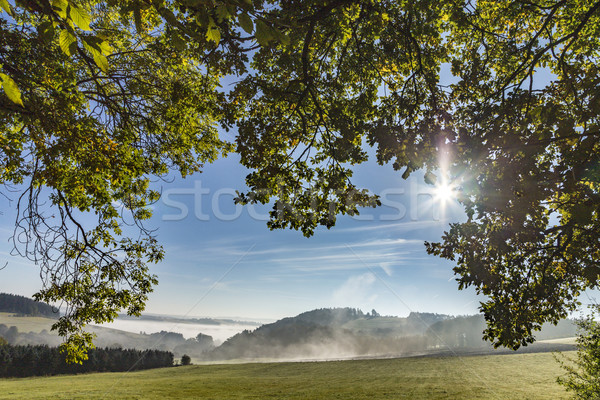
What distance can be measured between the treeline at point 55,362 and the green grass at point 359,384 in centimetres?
2710

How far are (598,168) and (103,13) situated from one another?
19.6m

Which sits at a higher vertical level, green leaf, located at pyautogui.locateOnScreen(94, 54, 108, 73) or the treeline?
green leaf, located at pyautogui.locateOnScreen(94, 54, 108, 73)

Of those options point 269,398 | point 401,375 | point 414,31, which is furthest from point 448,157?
point 401,375

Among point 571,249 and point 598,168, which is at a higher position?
point 598,168

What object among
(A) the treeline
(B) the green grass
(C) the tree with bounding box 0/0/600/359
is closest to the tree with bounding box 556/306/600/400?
(B) the green grass

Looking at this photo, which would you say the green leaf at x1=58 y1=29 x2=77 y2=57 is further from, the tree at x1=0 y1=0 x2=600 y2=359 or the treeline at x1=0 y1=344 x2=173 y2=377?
the treeline at x1=0 y1=344 x2=173 y2=377

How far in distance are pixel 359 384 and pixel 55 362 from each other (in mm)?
97168

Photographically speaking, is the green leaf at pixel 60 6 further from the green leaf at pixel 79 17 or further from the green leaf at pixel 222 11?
the green leaf at pixel 222 11

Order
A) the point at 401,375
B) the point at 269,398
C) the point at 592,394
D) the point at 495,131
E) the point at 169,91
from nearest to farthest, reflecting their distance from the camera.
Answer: the point at 495,131 → the point at 169,91 → the point at 592,394 → the point at 269,398 → the point at 401,375

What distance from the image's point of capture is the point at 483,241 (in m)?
10.6

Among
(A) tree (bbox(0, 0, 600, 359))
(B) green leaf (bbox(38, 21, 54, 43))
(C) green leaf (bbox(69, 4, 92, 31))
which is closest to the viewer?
(C) green leaf (bbox(69, 4, 92, 31))

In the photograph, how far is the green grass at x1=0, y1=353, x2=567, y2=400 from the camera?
58344mm

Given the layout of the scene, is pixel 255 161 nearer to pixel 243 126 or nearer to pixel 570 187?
pixel 243 126

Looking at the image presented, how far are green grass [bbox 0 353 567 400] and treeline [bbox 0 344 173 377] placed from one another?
2710 centimetres
